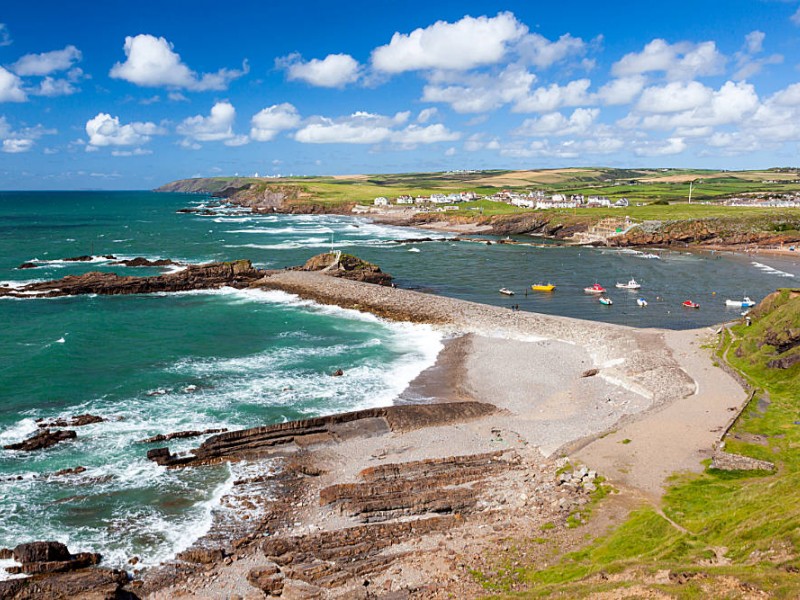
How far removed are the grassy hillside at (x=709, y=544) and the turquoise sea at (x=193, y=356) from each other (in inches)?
576

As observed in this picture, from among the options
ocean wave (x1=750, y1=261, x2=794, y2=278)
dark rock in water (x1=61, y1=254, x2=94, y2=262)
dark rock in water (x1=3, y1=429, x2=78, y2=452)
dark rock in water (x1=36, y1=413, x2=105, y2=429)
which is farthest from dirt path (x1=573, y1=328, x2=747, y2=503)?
dark rock in water (x1=61, y1=254, x2=94, y2=262)

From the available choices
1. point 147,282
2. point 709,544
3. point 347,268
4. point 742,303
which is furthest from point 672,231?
point 709,544

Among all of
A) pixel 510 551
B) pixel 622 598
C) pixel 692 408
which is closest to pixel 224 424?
pixel 510 551

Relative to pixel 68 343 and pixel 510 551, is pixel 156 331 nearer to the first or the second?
pixel 68 343

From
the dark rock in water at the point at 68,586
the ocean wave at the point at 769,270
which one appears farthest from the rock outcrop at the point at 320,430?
the ocean wave at the point at 769,270

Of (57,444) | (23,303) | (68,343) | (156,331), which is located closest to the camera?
(57,444)

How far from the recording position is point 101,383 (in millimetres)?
40344

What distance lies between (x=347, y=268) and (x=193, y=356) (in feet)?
126

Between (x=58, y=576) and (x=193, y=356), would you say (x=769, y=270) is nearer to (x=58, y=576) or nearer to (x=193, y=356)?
(x=193, y=356)

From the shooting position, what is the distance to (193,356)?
47.1 metres

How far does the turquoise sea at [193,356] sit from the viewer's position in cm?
2558

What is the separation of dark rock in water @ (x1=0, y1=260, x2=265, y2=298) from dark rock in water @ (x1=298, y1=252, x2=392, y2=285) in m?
8.23

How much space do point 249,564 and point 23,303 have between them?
58.5 metres

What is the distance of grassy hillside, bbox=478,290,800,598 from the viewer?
15.0m
